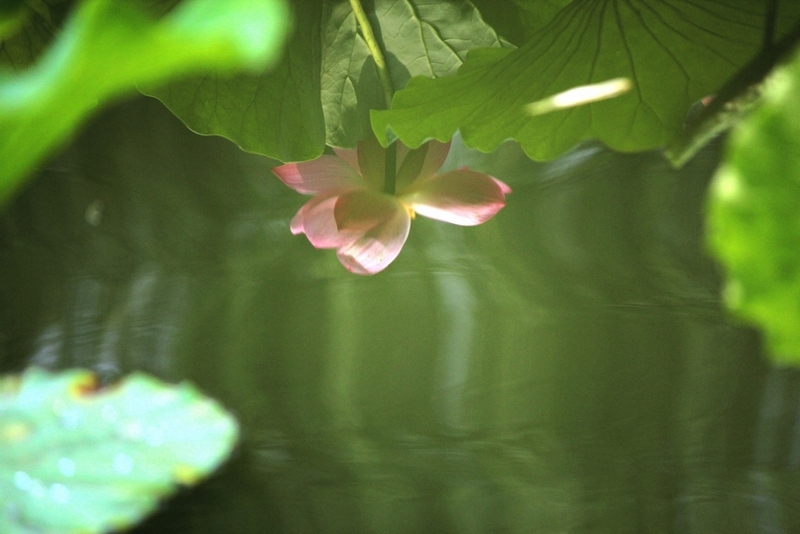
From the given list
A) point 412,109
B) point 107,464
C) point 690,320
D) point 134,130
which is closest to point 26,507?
point 107,464

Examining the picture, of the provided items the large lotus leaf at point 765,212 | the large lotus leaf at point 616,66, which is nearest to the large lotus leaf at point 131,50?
the large lotus leaf at point 765,212

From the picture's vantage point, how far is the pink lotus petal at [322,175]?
15.2 inches

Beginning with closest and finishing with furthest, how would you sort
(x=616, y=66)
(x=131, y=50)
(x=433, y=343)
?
(x=131, y=50)
(x=616, y=66)
(x=433, y=343)

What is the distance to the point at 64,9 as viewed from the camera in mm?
402

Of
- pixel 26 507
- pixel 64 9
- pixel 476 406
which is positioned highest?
pixel 64 9

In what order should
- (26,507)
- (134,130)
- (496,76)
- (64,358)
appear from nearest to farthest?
1. (26,507)
2. (496,76)
3. (64,358)
4. (134,130)

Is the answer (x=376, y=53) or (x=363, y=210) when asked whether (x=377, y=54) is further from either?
(x=363, y=210)

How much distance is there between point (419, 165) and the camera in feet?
1.27

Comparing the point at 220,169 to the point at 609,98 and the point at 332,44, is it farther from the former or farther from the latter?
the point at 609,98

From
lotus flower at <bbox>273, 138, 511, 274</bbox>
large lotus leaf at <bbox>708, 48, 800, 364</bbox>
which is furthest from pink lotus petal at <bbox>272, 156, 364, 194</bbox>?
large lotus leaf at <bbox>708, 48, 800, 364</bbox>

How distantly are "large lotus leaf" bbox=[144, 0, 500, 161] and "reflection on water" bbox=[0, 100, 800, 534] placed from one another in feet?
0.26

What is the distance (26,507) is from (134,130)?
0.49 meters

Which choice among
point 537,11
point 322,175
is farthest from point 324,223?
point 537,11

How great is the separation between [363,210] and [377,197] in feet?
0.05
